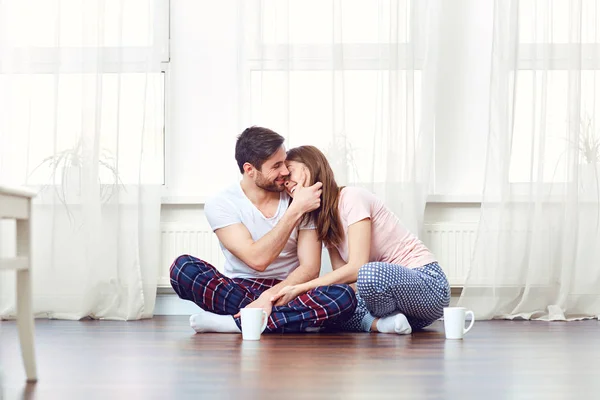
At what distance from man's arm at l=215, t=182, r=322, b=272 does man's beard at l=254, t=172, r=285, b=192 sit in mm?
103

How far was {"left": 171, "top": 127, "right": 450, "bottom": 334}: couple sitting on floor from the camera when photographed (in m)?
2.85

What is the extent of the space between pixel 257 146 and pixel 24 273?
1.30 m

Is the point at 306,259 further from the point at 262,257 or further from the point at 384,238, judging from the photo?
the point at 384,238

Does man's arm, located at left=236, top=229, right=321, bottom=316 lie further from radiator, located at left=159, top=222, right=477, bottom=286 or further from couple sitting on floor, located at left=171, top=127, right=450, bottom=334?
radiator, located at left=159, top=222, right=477, bottom=286

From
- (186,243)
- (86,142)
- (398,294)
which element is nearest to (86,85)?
(86,142)

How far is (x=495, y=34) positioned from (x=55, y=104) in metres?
2.12

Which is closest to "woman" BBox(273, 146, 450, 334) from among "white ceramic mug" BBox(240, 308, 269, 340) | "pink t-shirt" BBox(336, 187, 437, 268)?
"pink t-shirt" BBox(336, 187, 437, 268)

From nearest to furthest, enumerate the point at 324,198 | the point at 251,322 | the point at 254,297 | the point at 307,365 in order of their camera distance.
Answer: the point at 307,365 < the point at 251,322 < the point at 324,198 < the point at 254,297

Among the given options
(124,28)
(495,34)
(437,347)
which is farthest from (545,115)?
(124,28)

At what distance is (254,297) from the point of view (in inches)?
120

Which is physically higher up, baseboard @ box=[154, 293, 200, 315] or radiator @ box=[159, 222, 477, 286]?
radiator @ box=[159, 222, 477, 286]

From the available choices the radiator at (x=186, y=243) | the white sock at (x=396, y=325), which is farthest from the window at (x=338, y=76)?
the white sock at (x=396, y=325)

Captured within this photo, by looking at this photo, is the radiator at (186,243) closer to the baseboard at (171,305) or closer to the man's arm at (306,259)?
the baseboard at (171,305)

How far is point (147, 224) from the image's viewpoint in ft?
12.3
